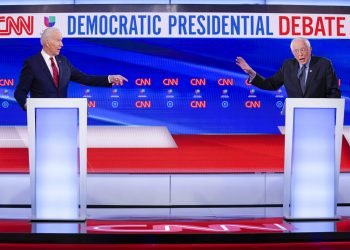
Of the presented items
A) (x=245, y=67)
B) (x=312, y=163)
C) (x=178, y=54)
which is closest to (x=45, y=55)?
(x=178, y=54)

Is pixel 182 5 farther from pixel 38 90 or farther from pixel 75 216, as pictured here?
pixel 75 216

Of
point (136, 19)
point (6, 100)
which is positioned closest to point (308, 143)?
point (136, 19)

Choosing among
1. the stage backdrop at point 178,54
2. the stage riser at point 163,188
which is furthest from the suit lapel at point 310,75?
the stage riser at point 163,188

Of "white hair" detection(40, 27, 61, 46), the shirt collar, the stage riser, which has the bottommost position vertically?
the stage riser

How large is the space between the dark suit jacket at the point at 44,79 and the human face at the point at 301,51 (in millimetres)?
1652

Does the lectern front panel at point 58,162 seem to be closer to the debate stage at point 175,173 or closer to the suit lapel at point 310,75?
the debate stage at point 175,173

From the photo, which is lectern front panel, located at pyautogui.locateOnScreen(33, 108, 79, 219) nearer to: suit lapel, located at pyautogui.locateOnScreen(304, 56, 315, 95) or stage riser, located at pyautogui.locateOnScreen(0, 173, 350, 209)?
stage riser, located at pyautogui.locateOnScreen(0, 173, 350, 209)

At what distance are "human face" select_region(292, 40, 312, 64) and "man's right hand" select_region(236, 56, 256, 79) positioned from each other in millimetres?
411

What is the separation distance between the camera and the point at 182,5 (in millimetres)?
4516

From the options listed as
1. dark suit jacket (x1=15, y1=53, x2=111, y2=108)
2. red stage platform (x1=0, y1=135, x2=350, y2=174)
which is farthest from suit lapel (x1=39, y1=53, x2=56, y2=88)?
red stage platform (x1=0, y1=135, x2=350, y2=174)

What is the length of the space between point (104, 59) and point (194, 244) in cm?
291

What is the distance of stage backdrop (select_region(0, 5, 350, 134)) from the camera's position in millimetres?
4520

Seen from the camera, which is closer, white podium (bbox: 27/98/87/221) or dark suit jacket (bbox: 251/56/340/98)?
white podium (bbox: 27/98/87/221)

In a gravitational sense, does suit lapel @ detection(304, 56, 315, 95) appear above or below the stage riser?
above
